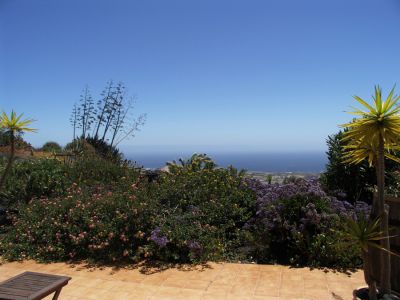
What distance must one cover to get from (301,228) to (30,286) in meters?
3.87

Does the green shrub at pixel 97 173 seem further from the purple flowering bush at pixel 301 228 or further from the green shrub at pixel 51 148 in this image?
the green shrub at pixel 51 148

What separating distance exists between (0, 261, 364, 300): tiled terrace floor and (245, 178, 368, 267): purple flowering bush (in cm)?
34

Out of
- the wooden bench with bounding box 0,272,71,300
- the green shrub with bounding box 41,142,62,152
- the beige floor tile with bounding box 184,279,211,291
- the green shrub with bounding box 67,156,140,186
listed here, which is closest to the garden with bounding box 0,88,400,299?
the green shrub with bounding box 67,156,140,186

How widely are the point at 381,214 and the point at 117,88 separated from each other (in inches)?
508

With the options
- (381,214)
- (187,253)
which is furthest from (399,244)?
(187,253)

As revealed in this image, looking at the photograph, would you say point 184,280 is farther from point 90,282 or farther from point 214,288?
point 90,282

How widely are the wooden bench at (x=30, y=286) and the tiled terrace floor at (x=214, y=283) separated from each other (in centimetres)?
108

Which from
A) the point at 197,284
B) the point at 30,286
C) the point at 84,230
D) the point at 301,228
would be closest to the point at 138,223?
the point at 84,230

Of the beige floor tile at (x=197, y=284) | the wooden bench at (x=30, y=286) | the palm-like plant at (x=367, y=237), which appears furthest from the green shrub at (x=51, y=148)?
the palm-like plant at (x=367, y=237)

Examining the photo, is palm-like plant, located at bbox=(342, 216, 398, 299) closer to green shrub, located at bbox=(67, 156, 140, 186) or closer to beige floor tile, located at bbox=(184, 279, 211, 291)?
beige floor tile, located at bbox=(184, 279, 211, 291)

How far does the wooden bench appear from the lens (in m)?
3.48

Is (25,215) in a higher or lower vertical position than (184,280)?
higher

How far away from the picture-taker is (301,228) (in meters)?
5.94

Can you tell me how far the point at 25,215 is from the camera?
25.0ft
